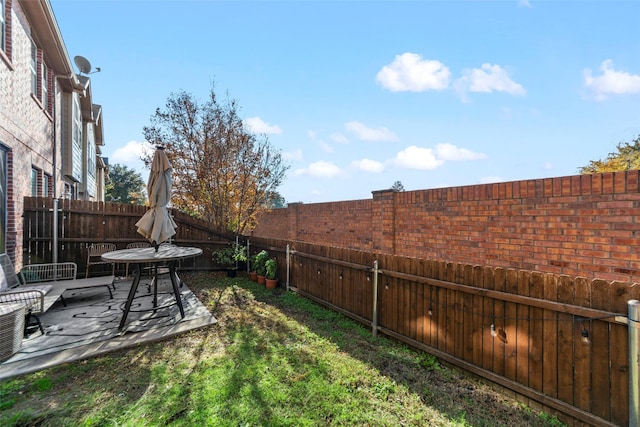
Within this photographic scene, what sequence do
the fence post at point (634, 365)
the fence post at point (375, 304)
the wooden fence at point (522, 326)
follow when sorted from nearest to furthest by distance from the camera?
1. the fence post at point (634, 365)
2. the wooden fence at point (522, 326)
3. the fence post at point (375, 304)

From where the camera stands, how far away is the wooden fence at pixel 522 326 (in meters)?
2.33

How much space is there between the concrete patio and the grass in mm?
207

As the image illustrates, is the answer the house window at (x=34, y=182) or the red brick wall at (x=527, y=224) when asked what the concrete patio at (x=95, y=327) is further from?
the red brick wall at (x=527, y=224)

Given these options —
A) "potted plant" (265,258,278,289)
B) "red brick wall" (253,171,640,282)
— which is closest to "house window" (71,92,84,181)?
"potted plant" (265,258,278,289)

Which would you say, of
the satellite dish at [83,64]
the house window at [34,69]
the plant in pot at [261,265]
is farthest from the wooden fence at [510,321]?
the satellite dish at [83,64]

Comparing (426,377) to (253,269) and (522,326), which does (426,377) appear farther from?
(253,269)

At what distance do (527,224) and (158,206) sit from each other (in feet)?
20.1

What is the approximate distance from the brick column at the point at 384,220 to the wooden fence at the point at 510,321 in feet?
5.17

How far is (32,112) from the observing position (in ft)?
22.4

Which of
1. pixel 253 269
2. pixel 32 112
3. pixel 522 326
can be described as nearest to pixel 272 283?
pixel 253 269

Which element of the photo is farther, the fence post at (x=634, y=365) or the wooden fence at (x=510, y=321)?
the wooden fence at (x=510, y=321)

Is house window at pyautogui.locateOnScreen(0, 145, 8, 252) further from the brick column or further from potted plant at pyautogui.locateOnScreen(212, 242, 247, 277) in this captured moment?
the brick column

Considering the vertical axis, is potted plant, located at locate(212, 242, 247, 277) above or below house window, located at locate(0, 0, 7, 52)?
below

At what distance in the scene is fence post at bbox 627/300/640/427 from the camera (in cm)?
214
